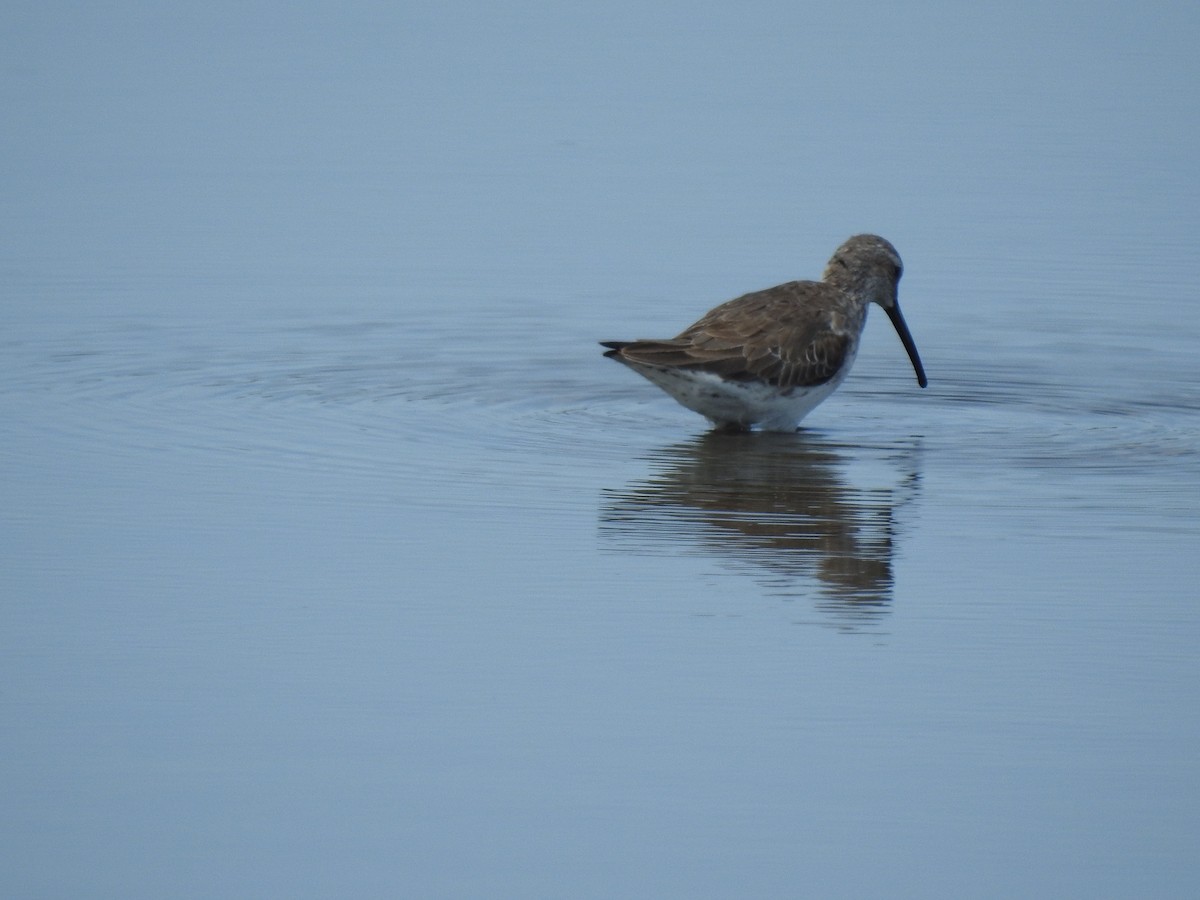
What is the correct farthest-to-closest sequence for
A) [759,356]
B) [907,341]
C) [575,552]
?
[907,341] → [759,356] → [575,552]

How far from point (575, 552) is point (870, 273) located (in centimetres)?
428

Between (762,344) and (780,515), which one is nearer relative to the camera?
(780,515)

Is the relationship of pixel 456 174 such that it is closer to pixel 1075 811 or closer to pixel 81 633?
pixel 81 633

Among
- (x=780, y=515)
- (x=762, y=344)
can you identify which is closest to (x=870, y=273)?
(x=762, y=344)

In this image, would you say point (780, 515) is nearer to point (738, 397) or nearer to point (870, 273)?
point (738, 397)

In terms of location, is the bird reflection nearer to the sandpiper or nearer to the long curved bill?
the sandpiper

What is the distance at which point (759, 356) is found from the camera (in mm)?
10609

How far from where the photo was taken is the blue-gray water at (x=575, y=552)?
18.7 feet

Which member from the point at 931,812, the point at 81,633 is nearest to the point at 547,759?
the point at 931,812

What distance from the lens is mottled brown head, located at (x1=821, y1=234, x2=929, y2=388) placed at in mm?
11875

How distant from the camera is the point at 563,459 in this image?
32.5 ft

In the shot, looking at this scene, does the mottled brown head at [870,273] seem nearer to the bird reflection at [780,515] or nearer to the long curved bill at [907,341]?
the long curved bill at [907,341]

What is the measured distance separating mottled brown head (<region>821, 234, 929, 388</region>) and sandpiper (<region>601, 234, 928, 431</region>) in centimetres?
38

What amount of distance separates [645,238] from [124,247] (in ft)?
12.2
